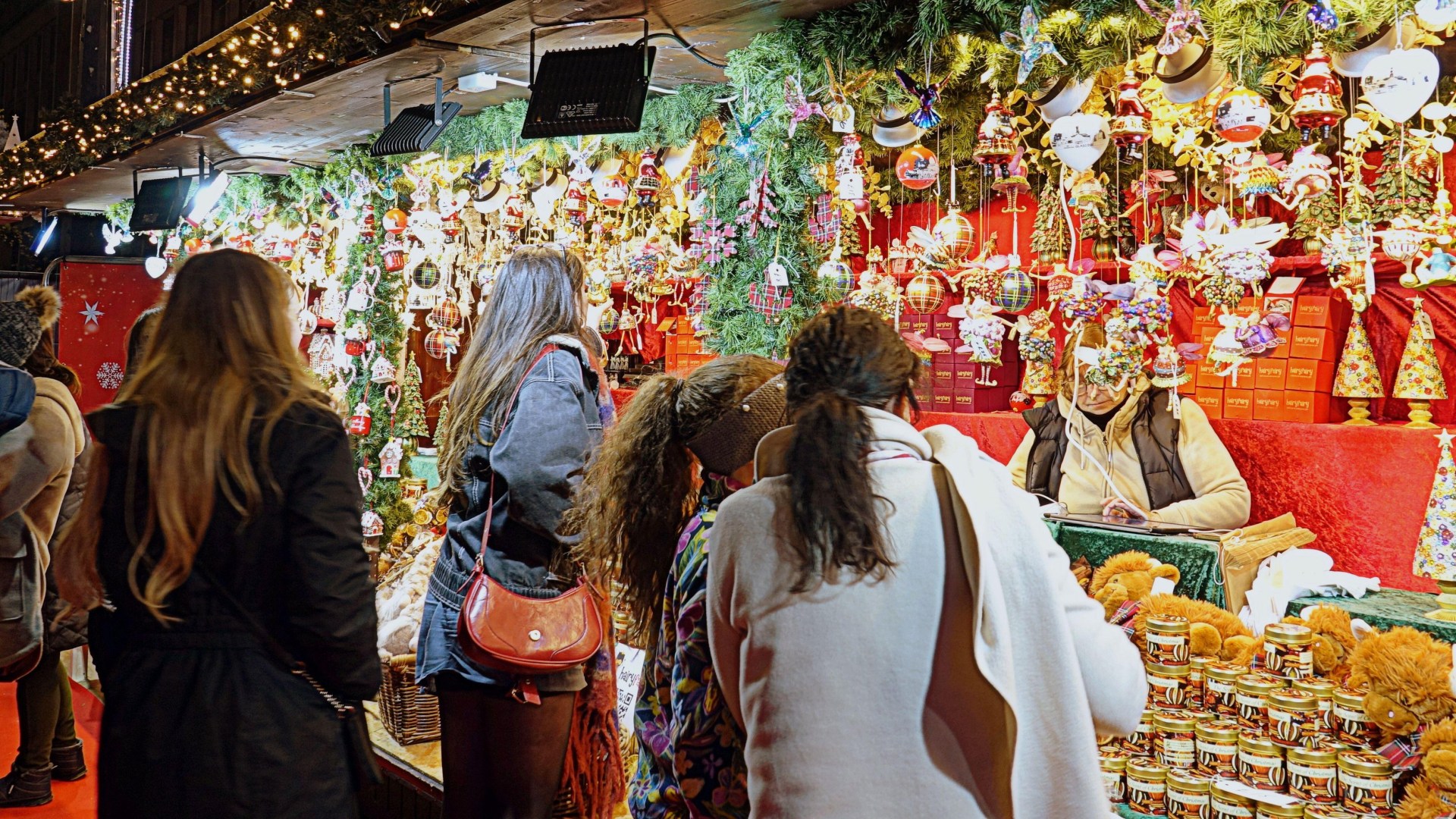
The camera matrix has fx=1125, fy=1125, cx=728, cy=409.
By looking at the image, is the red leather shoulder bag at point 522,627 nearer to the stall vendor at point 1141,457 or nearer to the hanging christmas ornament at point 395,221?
the stall vendor at point 1141,457

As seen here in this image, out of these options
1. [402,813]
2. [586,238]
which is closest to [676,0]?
[402,813]

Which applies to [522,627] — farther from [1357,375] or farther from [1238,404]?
[1357,375]

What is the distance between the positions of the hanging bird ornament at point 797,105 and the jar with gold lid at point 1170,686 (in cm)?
210

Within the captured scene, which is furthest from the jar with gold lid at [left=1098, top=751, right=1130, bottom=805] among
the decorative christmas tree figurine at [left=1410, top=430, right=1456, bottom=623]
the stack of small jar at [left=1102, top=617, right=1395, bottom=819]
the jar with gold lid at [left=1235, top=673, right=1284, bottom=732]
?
the decorative christmas tree figurine at [left=1410, top=430, right=1456, bottom=623]

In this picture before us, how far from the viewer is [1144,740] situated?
2529 millimetres

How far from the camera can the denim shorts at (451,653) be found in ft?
8.25

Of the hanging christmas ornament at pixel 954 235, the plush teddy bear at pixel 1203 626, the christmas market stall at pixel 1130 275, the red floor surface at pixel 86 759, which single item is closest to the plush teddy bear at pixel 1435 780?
the christmas market stall at pixel 1130 275

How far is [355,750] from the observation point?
196cm

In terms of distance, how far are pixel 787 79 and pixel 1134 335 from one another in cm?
155

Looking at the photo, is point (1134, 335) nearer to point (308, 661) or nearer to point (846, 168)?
point (846, 168)

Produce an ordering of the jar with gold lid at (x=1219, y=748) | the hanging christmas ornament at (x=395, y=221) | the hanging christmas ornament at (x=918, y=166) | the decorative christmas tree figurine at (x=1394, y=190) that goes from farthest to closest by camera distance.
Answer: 1. the hanging christmas ornament at (x=395, y=221)
2. the decorative christmas tree figurine at (x=1394, y=190)
3. the hanging christmas ornament at (x=918, y=166)
4. the jar with gold lid at (x=1219, y=748)

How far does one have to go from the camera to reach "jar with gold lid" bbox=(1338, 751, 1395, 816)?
215cm

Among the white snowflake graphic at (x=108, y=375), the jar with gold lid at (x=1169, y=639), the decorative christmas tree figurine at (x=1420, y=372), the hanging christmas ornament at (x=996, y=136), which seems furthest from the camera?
the white snowflake graphic at (x=108, y=375)

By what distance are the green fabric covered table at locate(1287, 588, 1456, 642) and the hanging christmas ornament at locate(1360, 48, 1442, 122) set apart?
124 cm
